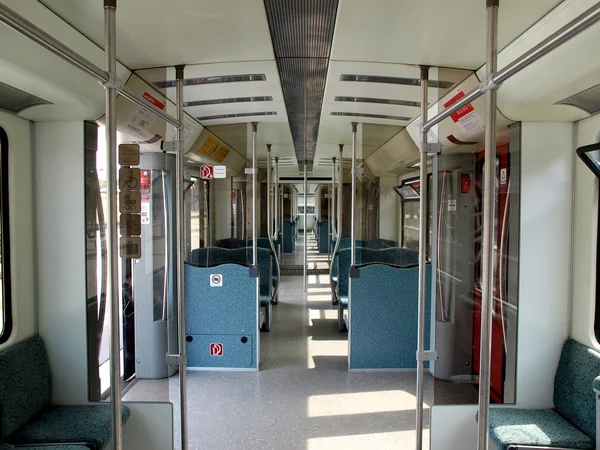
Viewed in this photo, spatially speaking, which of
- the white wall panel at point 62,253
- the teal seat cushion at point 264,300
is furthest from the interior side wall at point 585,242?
the teal seat cushion at point 264,300

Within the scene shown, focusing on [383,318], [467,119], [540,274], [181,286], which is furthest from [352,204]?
[181,286]

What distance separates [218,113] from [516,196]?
8.51 feet

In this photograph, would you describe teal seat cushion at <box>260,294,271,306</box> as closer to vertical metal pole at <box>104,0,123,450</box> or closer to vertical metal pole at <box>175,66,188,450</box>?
vertical metal pole at <box>175,66,188,450</box>

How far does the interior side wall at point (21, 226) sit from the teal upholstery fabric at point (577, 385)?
310cm

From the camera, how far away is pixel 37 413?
241 centimetres

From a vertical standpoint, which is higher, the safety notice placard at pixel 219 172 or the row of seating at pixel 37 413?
the safety notice placard at pixel 219 172

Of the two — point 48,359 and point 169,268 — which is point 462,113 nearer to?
point 169,268

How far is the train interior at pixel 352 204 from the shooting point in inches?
79.0

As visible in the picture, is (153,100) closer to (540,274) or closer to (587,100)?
(587,100)

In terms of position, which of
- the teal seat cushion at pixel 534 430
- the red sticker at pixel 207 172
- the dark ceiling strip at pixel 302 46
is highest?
the dark ceiling strip at pixel 302 46

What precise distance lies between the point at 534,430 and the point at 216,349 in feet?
9.24

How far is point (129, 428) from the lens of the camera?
2.57 metres

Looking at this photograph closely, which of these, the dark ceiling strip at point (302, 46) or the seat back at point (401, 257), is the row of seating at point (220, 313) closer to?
the seat back at point (401, 257)

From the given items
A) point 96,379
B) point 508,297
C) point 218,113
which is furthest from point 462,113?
point 96,379
